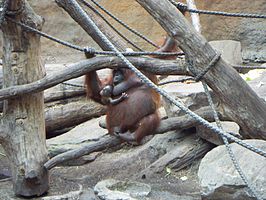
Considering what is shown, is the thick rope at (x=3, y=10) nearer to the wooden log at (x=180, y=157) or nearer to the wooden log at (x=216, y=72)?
the wooden log at (x=216, y=72)

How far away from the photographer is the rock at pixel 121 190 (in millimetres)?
3904

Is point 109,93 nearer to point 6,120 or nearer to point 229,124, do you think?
point 6,120

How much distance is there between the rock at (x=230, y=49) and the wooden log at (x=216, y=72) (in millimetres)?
3958

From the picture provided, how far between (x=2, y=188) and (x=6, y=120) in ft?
1.94

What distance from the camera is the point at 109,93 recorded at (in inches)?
166

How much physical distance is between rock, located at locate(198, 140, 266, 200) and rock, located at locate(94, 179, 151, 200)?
61 centimetres

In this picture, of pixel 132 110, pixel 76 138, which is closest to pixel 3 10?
pixel 132 110

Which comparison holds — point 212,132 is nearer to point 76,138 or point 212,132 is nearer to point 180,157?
point 180,157

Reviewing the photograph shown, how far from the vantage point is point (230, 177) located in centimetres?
344

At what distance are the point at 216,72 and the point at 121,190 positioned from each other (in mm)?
1535

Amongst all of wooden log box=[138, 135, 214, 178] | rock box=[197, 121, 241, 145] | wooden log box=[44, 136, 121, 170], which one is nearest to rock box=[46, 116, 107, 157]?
wooden log box=[138, 135, 214, 178]

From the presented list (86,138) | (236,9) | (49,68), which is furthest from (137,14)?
(86,138)

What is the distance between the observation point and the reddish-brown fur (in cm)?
420

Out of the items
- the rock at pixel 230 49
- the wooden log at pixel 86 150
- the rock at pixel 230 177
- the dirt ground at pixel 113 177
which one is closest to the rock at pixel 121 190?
the dirt ground at pixel 113 177
